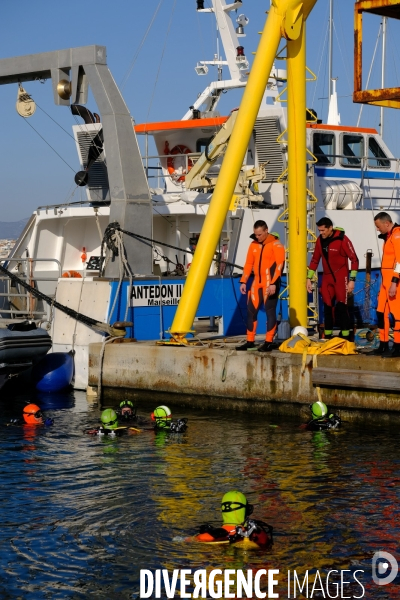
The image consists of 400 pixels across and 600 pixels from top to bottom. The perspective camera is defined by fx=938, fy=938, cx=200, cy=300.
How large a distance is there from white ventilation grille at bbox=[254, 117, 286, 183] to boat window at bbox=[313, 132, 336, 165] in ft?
3.14

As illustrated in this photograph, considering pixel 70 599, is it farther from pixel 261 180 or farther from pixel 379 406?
pixel 261 180

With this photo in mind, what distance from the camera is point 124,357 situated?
46.9 ft

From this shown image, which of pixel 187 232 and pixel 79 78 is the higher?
pixel 79 78

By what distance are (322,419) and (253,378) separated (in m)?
1.51

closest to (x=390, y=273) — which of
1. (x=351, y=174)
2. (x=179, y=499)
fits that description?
(x=179, y=499)

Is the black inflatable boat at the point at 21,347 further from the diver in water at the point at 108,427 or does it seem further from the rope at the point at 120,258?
the diver in water at the point at 108,427

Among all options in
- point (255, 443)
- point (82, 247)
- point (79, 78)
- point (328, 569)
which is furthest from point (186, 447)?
point (82, 247)

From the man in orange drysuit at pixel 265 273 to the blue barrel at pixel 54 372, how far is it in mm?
3568

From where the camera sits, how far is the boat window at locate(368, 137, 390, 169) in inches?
806

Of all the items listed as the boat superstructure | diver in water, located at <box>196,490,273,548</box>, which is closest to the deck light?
the boat superstructure

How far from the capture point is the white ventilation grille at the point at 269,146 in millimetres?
18594

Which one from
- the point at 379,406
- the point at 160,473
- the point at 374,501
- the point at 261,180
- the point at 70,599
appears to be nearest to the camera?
the point at 70,599

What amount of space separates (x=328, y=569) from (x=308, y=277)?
25.4ft

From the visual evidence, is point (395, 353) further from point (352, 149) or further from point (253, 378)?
point (352, 149)
